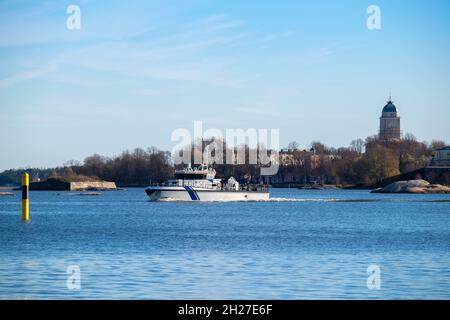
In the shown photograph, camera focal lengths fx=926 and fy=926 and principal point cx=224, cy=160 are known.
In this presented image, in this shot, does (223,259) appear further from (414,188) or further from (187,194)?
(414,188)

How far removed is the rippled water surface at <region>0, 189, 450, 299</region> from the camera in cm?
3084

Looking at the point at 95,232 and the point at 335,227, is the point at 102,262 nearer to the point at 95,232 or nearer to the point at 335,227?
the point at 95,232

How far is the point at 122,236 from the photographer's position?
56.8m

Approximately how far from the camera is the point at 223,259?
41312mm

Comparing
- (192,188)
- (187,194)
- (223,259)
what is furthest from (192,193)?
(223,259)

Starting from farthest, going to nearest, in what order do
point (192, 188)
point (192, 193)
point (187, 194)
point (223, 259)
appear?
point (187, 194)
point (192, 188)
point (192, 193)
point (223, 259)

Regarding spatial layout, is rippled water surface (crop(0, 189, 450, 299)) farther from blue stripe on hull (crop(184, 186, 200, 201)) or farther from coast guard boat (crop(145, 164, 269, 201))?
coast guard boat (crop(145, 164, 269, 201))

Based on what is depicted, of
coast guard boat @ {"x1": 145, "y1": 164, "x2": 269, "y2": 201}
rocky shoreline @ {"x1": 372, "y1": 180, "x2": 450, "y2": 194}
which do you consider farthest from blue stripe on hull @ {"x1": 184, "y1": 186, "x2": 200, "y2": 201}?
rocky shoreline @ {"x1": 372, "y1": 180, "x2": 450, "y2": 194}

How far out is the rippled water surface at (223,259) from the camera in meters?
30.8

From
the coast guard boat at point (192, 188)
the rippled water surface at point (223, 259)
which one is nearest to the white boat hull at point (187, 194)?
the coast guard boat at point (192, 188)

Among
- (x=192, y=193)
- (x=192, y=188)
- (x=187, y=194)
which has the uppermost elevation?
(x=192, y=188)
